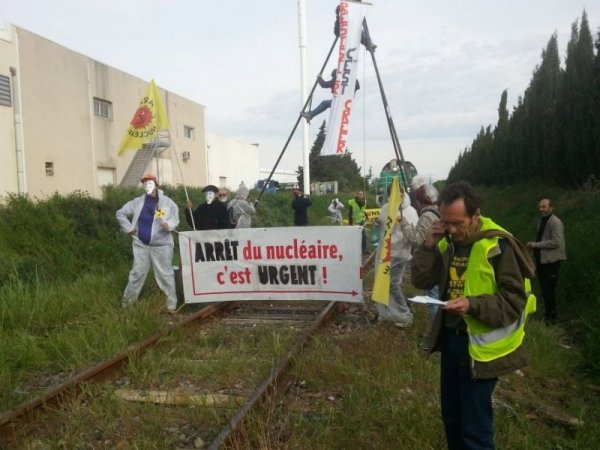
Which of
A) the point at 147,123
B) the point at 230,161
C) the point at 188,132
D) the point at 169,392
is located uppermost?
the point at 188,132

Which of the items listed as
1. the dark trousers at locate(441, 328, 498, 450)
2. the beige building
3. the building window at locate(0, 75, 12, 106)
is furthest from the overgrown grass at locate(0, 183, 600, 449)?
the building window at locate(0, 75, 12, 106)

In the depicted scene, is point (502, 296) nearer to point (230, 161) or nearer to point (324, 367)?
point (324, 367)

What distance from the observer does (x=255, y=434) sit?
375 cm

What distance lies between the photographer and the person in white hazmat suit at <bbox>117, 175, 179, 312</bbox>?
784 cm

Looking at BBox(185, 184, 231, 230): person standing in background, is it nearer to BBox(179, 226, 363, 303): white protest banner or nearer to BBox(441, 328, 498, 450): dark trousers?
BBox(179, 226, 363, 303): white protest banner

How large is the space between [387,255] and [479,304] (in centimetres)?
403

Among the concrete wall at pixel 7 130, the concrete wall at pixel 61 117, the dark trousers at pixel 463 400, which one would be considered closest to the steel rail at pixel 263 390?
the dark trousers at pixel 463 400

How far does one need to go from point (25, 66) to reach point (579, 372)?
1774cm

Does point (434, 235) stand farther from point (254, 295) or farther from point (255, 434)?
point (254, 295)

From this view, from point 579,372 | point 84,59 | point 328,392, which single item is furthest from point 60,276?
point 84,59

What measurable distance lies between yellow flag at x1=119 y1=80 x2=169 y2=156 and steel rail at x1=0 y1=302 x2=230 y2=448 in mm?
4185

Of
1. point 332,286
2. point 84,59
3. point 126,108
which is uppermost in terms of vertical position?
point 84,59

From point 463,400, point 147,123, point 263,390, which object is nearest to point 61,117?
point 147,123

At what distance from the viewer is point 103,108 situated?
21.9 metres
